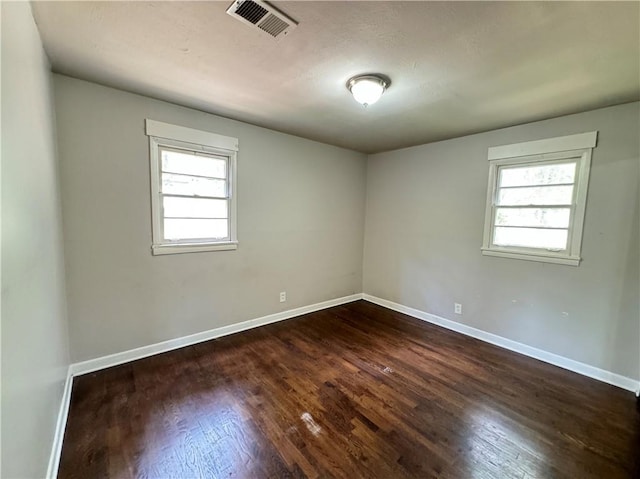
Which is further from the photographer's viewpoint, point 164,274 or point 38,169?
point 164,274

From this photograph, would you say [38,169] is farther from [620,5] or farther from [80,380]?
[620,5]

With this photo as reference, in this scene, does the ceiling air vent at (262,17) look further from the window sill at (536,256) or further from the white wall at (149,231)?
the window sill at (536,256)

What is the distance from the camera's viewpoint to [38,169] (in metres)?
1.52

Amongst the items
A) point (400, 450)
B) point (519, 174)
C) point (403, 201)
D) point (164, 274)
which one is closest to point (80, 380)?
point (164, 274)

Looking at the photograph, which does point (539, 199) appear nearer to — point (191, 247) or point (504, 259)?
point (504, 259)

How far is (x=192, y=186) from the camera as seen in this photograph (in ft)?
9.61

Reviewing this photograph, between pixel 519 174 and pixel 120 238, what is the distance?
13.8ft

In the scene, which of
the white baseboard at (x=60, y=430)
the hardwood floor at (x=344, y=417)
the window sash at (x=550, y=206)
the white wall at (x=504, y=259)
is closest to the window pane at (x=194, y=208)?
the hardwood floor at (x=344, y=417)

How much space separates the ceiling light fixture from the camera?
Answer: 205cm

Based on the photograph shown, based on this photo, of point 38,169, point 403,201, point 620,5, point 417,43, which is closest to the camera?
point 620,5

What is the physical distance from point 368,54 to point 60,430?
310cm

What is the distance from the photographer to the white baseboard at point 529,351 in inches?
98.0

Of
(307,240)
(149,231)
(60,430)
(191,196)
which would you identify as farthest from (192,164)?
(60,430)

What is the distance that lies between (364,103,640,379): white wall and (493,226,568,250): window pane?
182mm
